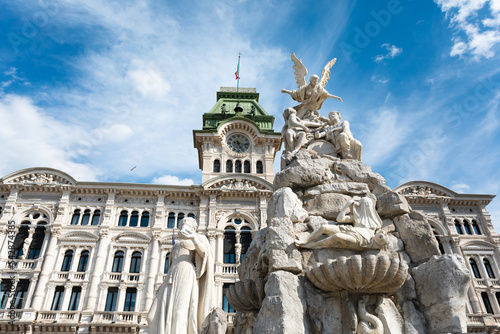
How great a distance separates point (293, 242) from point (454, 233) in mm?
28616

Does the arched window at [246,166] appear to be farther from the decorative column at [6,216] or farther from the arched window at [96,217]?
the decorative column at [6,216]

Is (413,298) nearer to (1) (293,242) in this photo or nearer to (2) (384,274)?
(2) (384,274)

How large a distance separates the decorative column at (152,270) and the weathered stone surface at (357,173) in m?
21.1

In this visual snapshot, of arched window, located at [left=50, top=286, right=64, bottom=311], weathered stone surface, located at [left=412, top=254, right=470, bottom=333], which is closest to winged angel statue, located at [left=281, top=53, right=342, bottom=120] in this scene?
weathered stone surface, located at [left=412, top=254, right=470, bottom=333]

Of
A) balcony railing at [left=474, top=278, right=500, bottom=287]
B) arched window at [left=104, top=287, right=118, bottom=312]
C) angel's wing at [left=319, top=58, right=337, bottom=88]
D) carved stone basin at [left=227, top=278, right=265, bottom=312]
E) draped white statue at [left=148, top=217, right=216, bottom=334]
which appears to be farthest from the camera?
balcony railing at [left=474, top=278, right=500, bottom=287]

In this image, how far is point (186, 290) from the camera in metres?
5.53

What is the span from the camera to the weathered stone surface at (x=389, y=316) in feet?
16.5

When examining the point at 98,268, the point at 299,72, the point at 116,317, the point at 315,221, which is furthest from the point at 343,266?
the point at 98,268

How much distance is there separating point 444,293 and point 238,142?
31.2 m

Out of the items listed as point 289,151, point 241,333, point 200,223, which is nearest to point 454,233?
point 200,223

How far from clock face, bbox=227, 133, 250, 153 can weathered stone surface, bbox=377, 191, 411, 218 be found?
29115mm

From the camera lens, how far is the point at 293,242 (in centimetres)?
564

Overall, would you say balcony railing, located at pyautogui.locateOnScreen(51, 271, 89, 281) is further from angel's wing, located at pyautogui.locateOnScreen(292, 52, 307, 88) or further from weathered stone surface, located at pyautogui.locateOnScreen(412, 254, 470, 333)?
weathered stone surface, located at pyautogui.locateOnScreen(412, 254, 470, 333)

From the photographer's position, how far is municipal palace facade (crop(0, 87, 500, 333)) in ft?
80.4
